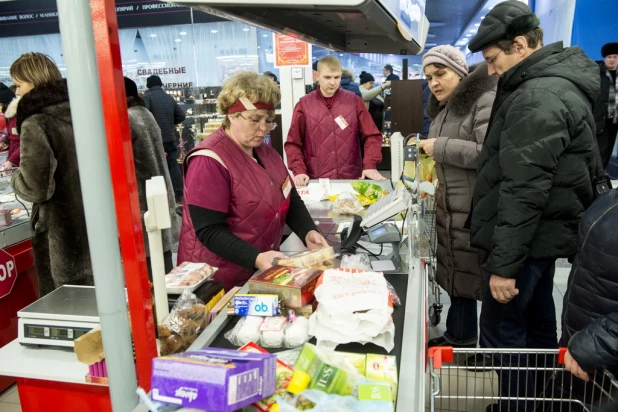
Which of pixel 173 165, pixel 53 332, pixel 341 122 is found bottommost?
pixel 173 165

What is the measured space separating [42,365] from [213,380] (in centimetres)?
109

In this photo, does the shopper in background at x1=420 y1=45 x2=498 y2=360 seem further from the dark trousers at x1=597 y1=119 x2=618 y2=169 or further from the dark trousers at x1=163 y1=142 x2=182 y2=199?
the dark trousers at x1=163 y1=142 x2=182 y2=199

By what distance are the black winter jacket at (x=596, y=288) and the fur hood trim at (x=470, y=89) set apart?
1193 mm

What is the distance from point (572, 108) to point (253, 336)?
1.54 metres

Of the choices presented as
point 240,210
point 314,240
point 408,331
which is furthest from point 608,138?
point 408,331

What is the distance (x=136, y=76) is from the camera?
35.3 feet

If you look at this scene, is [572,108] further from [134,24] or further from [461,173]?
[134,24]

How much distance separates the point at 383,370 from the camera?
1.22 meters

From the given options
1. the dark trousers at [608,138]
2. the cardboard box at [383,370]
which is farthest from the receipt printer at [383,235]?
the dark trousers at [608,138]

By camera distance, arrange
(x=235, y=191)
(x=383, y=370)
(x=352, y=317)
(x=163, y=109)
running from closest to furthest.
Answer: (x=383, y=370) < (x=352, y=317) < (x=235, y=191) < (x=163, y=109)

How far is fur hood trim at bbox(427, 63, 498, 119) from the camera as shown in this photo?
2.83m

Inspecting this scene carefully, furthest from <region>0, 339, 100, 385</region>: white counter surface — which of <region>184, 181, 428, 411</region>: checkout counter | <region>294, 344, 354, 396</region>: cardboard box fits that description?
<region>294, 344, 354, 396</region>: cardboard box

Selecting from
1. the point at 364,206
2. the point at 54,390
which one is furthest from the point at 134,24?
the point at 54,390

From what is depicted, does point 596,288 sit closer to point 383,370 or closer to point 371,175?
point 383,370
